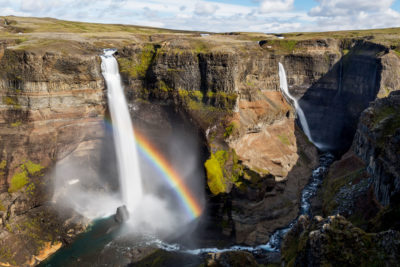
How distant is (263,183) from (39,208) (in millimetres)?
29360

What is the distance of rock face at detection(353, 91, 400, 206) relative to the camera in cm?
1905

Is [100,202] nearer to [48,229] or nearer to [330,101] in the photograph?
[48,229]

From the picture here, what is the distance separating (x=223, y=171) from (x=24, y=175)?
25.8 meters

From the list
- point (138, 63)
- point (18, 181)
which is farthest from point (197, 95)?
point (18, 181)

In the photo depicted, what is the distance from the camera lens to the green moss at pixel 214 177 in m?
37.8

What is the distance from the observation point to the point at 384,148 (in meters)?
21.0

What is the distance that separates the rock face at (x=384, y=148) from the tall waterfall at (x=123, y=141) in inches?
1228

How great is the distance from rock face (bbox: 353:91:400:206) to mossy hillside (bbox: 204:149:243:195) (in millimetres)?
15701

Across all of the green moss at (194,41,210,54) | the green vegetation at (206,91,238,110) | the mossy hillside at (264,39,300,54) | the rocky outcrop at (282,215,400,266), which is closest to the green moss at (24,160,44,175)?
the green vegetation at (206,91,238,110)

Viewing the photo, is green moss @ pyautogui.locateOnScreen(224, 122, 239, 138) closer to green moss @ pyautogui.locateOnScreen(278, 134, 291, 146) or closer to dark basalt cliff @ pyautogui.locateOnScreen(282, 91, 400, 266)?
green moss @ pyautogui.locateOnScreen(278, 134, 291, 146)

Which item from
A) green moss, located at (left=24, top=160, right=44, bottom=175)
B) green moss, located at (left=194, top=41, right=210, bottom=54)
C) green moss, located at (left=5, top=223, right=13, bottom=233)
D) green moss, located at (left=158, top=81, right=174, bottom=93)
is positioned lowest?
green moss, located at (left=5, top=223, right=13, bottom=233)

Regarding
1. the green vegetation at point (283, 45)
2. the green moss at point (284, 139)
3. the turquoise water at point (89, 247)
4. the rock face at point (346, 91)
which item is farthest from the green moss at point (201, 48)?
the rock face at point (346, 91)

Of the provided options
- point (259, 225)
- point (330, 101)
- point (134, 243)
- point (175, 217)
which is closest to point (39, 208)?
point (134, 243)

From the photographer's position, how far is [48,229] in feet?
122
